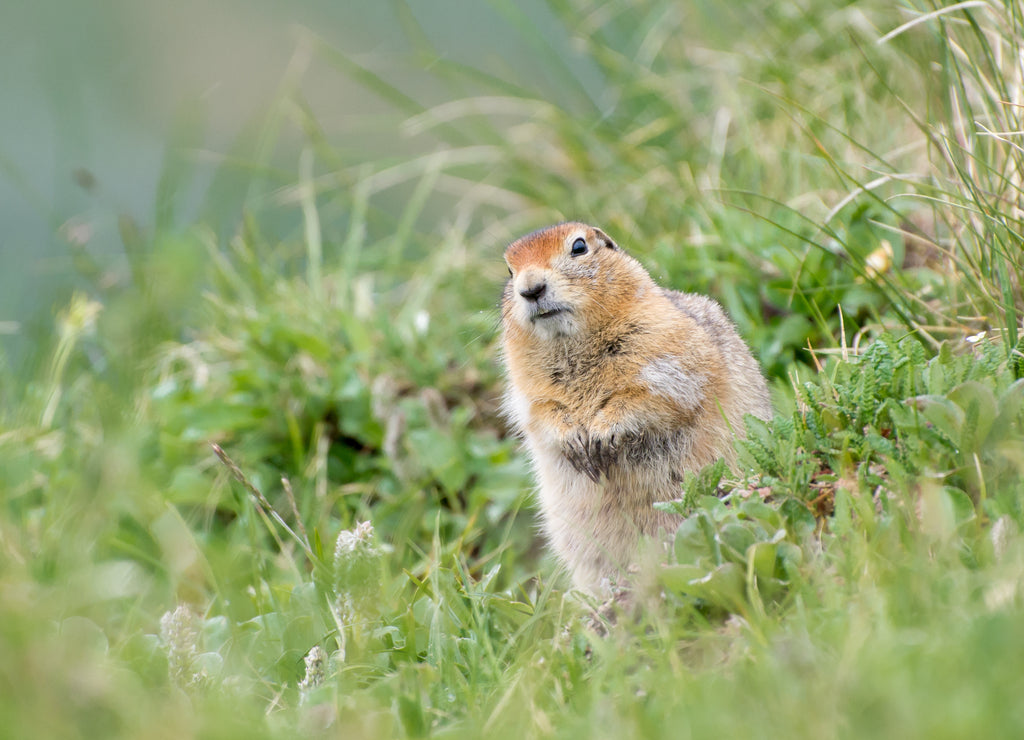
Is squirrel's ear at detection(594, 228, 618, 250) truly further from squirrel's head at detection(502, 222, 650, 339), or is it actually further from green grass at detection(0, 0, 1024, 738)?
green grass at detection(0, 0, 1024, 738)

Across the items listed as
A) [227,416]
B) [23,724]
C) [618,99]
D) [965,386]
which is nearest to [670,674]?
[965,386]

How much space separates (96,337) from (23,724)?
3.69 m

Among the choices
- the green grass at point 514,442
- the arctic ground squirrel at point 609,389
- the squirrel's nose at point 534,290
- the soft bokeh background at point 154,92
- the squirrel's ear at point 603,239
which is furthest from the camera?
the soft bokeh background at point 154,92

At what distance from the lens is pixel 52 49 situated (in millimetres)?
6953

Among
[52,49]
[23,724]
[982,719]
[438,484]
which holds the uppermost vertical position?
[52,49]

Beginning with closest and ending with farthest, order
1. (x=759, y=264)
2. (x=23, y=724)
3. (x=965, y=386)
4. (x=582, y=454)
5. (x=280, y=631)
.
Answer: (x=23, y=724)
(x=965, y=386)
(x=280, y=631)
(x=582, y=454)
(x=759, y=264)

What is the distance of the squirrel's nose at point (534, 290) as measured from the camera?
148 inches

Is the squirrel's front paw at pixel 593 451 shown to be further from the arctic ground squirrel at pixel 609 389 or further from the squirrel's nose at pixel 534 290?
the squirrel's nose at pixel 534 290

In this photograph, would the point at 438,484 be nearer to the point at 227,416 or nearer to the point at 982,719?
the point at 227,416

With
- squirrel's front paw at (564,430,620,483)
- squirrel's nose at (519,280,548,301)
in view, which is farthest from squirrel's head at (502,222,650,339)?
squirrel's front paw at (564,430,620,483)

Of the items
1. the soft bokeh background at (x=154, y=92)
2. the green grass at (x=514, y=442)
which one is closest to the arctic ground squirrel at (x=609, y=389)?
the green grass at (x=514, y=442)

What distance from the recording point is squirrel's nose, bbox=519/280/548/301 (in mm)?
3752

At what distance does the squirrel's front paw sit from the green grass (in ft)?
1.61

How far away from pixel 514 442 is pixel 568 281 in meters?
1.45
